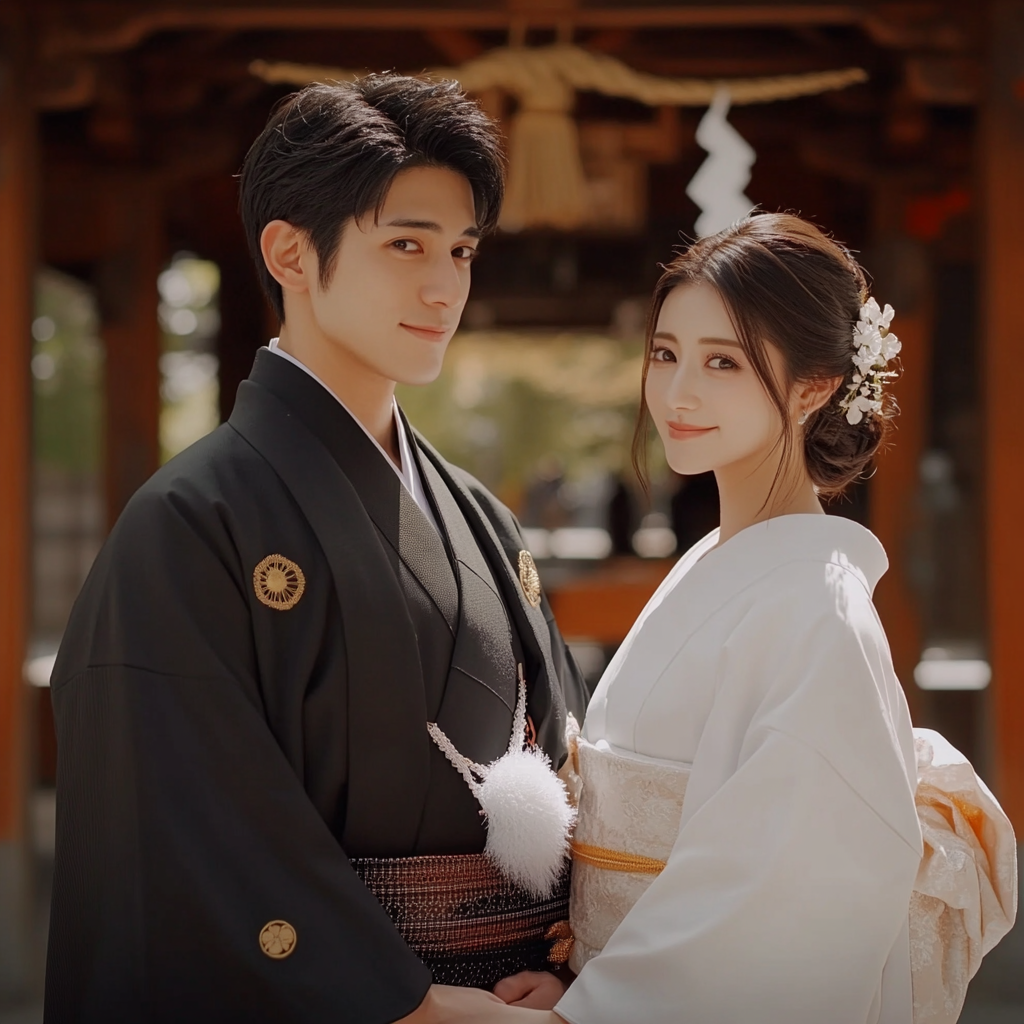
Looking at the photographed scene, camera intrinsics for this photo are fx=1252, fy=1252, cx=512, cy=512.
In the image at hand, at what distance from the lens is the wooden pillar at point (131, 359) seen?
6430 millimetres

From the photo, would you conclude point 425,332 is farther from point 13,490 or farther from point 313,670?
point 13,490

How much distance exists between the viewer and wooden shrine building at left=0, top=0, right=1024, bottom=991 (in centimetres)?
439

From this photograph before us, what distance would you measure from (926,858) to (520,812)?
65cm

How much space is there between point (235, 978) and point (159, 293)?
5366mm

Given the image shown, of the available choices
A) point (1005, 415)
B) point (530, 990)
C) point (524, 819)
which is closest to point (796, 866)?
point (524, 819)

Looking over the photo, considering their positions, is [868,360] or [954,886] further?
[868,360]

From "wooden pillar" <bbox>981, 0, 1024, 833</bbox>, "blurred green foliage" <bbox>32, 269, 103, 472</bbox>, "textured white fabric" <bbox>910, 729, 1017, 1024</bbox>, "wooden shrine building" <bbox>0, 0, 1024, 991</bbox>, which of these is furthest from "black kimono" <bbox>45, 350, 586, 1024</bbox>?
"blurred green foliage" <bbox>32, 269, 103, 472</bbox>

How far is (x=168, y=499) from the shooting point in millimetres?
1971

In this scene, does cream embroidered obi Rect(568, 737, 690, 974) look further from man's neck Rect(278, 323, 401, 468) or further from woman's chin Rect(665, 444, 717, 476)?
man's neck Rect(278, 323, 401, 468)

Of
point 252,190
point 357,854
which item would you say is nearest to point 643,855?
point 357,854

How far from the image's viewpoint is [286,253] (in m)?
2.17

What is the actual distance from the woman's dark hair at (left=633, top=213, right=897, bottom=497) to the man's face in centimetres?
37

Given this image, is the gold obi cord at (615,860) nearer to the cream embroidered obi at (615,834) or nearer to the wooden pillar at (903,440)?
the cream embroidered obi at (615,834)

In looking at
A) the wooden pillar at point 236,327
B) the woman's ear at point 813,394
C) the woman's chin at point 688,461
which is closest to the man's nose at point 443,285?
the woman's chin at point 688,461
